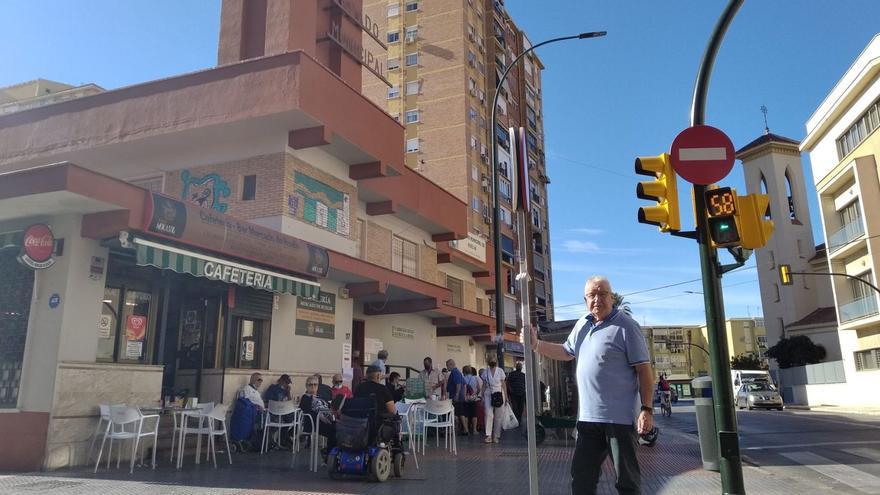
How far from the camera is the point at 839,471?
28.8 ft

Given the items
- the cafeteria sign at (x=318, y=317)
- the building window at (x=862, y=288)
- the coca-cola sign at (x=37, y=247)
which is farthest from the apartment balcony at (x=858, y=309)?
the coca-cola sign at (x=37, y=247)

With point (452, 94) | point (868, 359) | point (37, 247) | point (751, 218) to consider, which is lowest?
point (868, 359)

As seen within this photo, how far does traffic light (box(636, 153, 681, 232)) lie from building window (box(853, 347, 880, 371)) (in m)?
36.0

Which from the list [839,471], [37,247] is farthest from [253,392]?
[839,471]

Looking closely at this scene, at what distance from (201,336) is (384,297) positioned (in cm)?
764

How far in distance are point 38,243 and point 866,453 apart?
14.4 meters

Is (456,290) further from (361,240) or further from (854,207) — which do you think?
(854,207)

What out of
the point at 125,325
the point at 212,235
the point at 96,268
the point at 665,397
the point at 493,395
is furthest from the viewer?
the point at 665,397

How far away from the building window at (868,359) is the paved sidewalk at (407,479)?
3125cm

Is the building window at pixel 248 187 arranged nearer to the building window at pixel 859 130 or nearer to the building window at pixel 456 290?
the building window at pixel 456 290

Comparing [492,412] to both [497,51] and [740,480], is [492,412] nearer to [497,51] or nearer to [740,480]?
[740,480]

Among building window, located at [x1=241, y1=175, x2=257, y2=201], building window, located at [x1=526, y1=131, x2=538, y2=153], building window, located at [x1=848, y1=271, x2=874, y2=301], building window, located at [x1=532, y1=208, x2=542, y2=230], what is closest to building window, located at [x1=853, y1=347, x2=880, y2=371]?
building window, located at [x1=848, y1=271, x2=874, y2=301]

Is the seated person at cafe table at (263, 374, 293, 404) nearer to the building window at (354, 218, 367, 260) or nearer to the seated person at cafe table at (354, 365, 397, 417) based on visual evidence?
the seated person at cafe table at (354, 365, 397, 417)

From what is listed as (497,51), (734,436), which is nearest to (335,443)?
(734,436)
